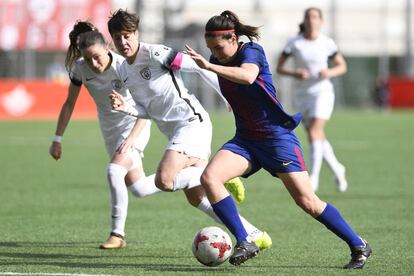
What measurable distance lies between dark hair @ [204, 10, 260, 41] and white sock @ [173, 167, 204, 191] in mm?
1235

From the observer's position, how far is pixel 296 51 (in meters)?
13.4

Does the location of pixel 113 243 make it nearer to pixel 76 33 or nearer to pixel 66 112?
pixel 66 112

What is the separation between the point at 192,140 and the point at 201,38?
3496 centimetres

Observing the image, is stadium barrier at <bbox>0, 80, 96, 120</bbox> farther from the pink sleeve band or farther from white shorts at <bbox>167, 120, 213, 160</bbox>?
the pink sleeve band

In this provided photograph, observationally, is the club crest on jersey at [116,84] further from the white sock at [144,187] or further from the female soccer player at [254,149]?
the female soccer player at [254,149]

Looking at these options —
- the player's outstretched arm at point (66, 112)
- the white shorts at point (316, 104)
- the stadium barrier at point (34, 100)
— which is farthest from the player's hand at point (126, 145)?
the stadium barrier at point (34, 100)

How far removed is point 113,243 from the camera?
8.57m

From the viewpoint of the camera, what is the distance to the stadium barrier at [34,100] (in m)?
30.9

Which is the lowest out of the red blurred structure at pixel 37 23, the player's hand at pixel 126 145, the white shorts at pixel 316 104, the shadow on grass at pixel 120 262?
the red blurred structure at pixel 37 23

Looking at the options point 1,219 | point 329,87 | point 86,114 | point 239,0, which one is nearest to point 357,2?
point 239,0

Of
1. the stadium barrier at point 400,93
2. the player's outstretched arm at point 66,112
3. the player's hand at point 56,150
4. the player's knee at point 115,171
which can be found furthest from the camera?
the stadium barrier at point 400,93

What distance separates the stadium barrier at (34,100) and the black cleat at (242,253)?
23.9 m

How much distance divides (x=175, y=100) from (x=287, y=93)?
35456mm

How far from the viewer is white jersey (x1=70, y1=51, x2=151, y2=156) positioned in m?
8.71
